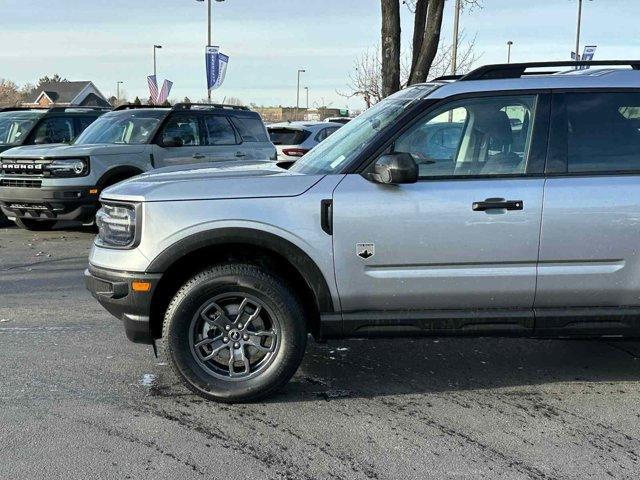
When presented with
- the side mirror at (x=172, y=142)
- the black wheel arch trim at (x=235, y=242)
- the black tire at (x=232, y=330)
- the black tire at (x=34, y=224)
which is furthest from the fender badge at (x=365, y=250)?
the black tire at (x=34, y=224)

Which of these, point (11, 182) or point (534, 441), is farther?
point (11, 182)

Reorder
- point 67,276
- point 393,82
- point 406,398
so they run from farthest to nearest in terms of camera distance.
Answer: point 393,82 → point 67,276 → point 406,398

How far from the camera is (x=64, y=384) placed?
4574 mm

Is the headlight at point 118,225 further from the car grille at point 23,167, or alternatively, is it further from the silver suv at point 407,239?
the car grille at point 23,167

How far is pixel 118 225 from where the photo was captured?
4.23 m

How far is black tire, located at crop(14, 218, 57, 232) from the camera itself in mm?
10906

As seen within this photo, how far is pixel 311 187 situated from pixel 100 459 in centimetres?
187

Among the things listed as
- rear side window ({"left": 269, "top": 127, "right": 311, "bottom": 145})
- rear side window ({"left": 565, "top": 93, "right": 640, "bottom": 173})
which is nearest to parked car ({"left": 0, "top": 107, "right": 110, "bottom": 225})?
rear side window ({"left": 269, "top": 127, "right": 311, "bottom": 145})

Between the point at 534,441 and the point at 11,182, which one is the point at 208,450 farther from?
the point at 11,182

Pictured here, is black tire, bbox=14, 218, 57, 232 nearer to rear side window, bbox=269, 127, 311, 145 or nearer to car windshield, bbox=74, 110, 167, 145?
car windshield, bbox=74, 110, 167, 145

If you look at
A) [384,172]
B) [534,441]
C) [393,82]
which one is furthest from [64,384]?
[393,82]

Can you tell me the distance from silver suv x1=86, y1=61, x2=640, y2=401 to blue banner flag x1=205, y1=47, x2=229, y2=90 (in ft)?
62.1

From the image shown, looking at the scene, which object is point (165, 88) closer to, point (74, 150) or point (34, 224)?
point (34, 224)

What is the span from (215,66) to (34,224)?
12.8m
